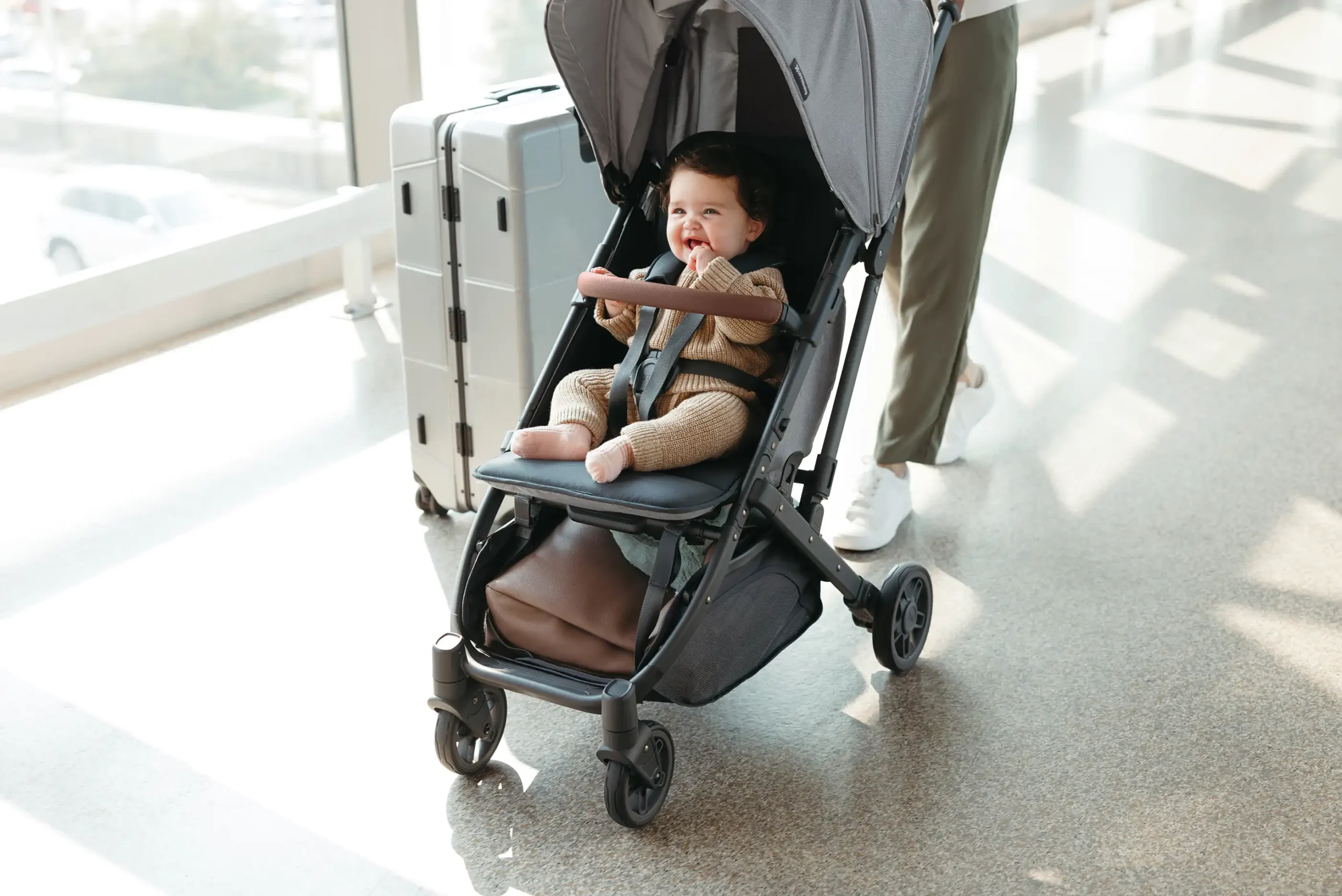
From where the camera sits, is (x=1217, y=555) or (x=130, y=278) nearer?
(x=1217, y=555)

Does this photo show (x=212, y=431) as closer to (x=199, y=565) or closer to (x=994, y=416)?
(x=199, y=565)

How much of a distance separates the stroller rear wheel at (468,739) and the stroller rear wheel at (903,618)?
0.62 m

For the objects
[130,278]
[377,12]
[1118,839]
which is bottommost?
[1118,839]

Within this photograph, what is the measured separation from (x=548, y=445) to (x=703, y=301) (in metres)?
0.30

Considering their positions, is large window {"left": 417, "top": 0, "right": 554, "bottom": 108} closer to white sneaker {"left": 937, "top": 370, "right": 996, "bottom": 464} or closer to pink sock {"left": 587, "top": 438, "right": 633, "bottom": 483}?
white sneaker {"left": 937, "top": 370, "right": 996, "bottom": 464}

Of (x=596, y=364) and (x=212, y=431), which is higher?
(x=596, y=364)

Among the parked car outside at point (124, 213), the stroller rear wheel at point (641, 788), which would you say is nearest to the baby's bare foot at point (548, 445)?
the stroller rear wheel at point (641, 788)

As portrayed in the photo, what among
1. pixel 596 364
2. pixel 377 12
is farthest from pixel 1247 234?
pixel 596 364

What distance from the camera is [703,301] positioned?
6.14 ft

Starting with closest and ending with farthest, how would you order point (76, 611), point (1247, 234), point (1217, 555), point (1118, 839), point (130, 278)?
point (1118, 839) → point (76, 611) → point (1217, 555) → point (130, 278) → point (1247, 234)

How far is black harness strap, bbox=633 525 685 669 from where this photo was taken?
6.06 ft

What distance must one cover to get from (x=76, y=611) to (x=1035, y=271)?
9.90 feet

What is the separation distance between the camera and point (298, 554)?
105 inches

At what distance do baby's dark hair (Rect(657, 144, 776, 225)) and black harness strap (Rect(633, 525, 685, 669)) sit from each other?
0.54 m
